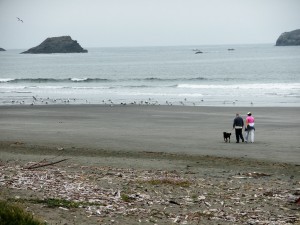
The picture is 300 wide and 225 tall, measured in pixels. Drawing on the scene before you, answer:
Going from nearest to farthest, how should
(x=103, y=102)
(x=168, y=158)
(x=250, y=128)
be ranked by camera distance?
(x=168, y=158) → (x=250, y=128) → (x=103, y=102)

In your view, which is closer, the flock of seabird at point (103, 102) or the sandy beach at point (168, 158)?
the sandy beach at point (168, 158)

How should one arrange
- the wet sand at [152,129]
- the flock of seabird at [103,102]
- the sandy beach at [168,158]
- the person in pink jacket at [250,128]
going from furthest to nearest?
the flock of seabird at [103,102]
the person in pink jacket at [250,128]
the wet sand at [152,129]
the sandy beach at [168,158]

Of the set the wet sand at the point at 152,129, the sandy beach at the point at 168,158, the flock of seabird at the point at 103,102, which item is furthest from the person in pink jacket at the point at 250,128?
the flock of seabird at the point at 103,102

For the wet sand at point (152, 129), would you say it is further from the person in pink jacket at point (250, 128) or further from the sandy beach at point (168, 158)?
the person in pink jacket at point (250, 128)

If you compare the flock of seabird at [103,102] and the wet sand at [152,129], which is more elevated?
the flock of seabird at [103,102]

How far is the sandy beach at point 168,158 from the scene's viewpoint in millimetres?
10539

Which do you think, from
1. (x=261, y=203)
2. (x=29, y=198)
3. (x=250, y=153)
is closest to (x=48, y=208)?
(x=29, y=198)

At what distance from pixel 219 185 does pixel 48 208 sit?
519 centimetres

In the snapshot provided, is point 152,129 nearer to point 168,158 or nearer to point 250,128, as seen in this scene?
point 250,128

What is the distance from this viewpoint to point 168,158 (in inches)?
722

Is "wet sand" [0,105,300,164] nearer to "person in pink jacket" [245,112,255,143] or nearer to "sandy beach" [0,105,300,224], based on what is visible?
"sandy beach" [0,105,300,224]

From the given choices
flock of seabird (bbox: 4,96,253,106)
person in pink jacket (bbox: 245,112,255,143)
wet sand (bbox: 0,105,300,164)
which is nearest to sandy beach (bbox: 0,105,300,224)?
wet sand (bbox: 0,105,300,164)

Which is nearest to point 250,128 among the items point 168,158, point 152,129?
point 168,158

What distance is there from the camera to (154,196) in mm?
11758
